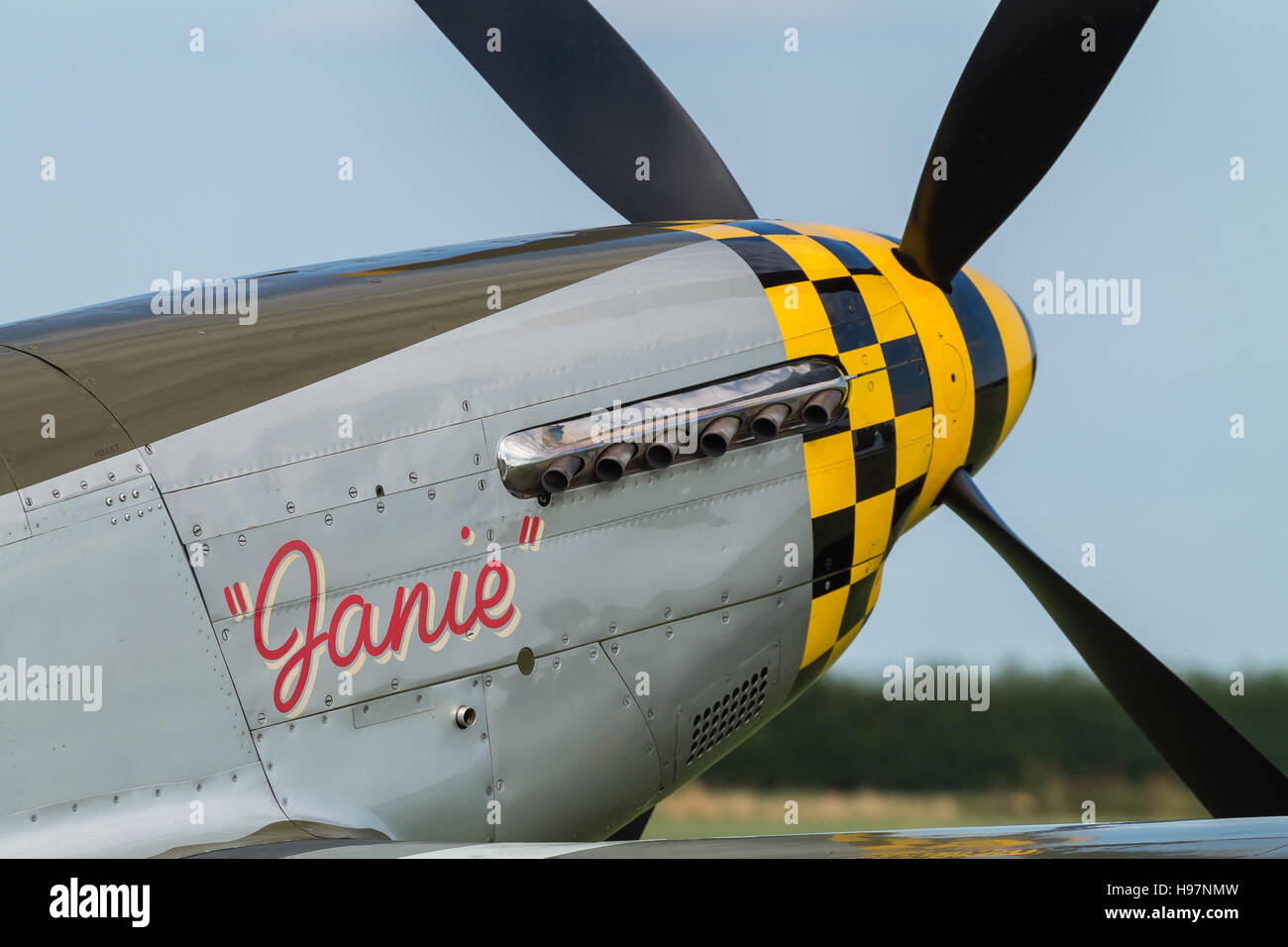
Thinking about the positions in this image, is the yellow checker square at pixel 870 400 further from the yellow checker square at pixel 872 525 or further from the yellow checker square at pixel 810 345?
the yellow checker square at pixel 872 525

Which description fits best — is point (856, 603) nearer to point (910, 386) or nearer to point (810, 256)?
point (910, 386)

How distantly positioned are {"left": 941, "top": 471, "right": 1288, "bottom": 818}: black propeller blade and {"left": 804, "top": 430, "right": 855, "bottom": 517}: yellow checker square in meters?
1.11

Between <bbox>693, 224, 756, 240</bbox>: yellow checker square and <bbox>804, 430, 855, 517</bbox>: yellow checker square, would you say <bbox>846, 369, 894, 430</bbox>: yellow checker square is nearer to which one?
<bbox>804, 430, 855, 517</bbox>: yellow checker square

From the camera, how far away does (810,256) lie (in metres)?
5.45

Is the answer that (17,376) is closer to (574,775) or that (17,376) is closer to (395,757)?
(395,757)

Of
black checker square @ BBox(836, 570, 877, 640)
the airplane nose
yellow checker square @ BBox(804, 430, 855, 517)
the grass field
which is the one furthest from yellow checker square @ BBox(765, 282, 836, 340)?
the grass field

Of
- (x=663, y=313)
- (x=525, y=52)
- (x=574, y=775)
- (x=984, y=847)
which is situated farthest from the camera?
(x=525, y=52)

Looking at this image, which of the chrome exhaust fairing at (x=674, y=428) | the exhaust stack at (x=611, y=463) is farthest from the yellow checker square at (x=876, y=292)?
the exhaust stack at (x=611, y=463)

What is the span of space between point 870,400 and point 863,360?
161mm

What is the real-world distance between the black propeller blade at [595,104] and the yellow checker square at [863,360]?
1.86 metres

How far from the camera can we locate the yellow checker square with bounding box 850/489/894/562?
534 cm

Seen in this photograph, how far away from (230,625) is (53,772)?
0.59 m

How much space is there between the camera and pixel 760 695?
17.4 feet

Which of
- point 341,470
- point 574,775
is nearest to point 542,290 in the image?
point 341,470
